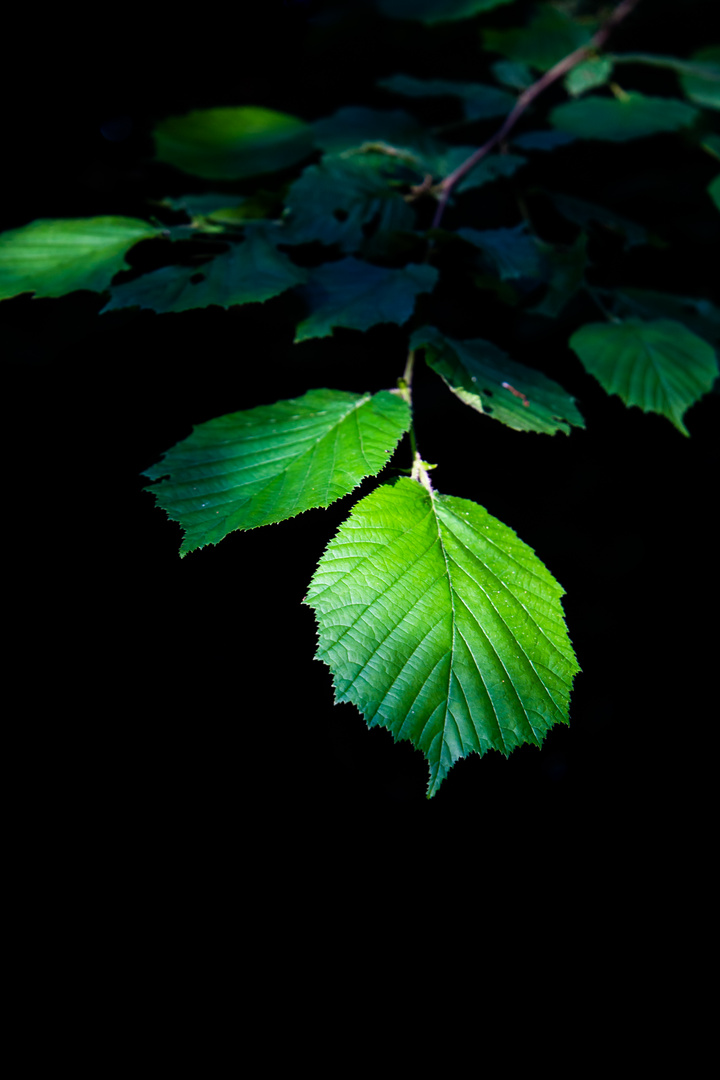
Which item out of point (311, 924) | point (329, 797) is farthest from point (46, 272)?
point (311, 924)

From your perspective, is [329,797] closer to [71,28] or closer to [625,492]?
[625,492]

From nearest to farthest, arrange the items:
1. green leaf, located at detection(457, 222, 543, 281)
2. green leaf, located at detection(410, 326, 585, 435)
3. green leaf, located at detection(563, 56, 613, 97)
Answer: green leaf, located at detection(410, 326, 585, 435) → green leaf, located at detection(457, 222, 543, 281) → green leaf, located at detection(563, 56, 613, 97)

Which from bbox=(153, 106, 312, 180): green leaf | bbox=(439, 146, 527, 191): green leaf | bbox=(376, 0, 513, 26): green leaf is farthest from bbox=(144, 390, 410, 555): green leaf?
bbox=(376, 0, 513, 26): green leaf

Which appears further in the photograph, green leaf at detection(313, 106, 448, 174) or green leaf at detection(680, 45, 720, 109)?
green leaf at detection(680, 45, 720, 109)

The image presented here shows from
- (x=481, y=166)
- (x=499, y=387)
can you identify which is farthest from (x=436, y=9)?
(x=499, y=387)

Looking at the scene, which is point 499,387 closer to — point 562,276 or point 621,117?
point 562,276

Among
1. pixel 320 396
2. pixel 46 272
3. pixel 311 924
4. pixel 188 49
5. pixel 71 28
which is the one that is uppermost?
pixel 188 49

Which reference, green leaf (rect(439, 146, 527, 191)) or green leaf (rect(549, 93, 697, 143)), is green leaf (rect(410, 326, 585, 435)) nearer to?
green leaf (rect(439, 146, 527, 191))
